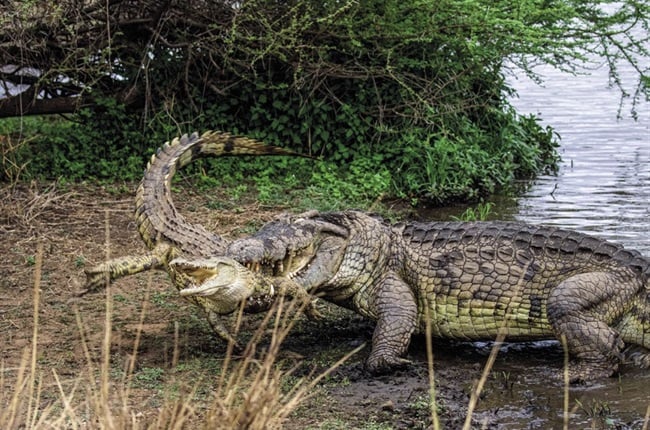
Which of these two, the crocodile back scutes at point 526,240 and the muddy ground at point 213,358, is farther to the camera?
the crocodile back scutes at point 526,240

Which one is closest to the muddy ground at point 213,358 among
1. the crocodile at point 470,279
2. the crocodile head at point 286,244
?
the crocodile at point 470,279

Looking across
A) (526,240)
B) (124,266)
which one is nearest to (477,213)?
(526,240)

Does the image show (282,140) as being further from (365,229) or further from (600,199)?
(365,229)

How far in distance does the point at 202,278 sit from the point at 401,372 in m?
1.16

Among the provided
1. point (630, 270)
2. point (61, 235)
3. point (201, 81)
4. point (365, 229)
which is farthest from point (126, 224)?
point (630, 270)

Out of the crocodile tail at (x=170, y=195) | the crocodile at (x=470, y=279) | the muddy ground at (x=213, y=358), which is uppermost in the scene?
the crocodile tail at (x=170, y=195)

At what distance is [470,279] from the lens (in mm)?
5719

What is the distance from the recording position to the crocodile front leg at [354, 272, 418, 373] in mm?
5430

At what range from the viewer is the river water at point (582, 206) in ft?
16.2

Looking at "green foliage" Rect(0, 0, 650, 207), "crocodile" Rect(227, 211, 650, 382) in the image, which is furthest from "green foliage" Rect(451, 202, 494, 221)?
"crocodile" Rect(227, 211, 650, 382)

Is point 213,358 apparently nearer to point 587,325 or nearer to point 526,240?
point 526,240

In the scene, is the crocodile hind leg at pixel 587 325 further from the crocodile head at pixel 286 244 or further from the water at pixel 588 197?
the crocodile head at pixel 286 244

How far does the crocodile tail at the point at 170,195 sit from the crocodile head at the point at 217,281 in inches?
12.3

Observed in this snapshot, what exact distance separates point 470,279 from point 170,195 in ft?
6.15
